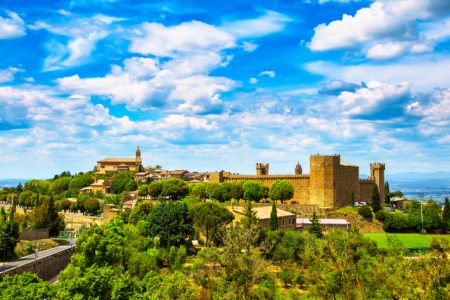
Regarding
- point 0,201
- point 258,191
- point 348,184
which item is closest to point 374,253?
point 258,191

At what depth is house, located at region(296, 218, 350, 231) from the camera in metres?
63.0

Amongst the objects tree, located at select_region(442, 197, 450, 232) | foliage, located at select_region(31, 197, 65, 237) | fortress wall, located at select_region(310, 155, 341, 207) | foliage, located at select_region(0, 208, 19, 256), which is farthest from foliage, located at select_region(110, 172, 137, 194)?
tree, located at select_region(442, 197, 450, 232)

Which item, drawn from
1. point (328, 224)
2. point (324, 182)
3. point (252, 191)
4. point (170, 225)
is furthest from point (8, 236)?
point (324, 182)

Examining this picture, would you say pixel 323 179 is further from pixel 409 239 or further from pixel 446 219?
pixel 409 239

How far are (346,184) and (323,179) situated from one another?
7.00 m

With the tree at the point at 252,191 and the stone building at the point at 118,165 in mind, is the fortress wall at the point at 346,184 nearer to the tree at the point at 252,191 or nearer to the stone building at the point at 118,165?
the tree at the point at 252,191

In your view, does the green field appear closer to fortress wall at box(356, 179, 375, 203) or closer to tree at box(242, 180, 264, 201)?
tree at box(242, 180, 264, 201)

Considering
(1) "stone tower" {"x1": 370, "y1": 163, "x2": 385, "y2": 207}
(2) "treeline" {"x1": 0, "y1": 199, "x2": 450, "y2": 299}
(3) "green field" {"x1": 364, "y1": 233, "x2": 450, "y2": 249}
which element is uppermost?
(1) "stone tower" {"x1": 370, "y1": 163, "x2": 385, "y2": 207}

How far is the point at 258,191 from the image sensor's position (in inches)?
3125

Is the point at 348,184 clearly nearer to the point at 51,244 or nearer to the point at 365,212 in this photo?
the point at 365,212

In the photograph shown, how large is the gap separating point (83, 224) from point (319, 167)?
4180 cm

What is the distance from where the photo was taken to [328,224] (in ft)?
213

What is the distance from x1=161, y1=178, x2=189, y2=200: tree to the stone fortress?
41.3 feet

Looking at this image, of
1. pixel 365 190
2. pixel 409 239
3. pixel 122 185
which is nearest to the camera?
pixel 409 239
